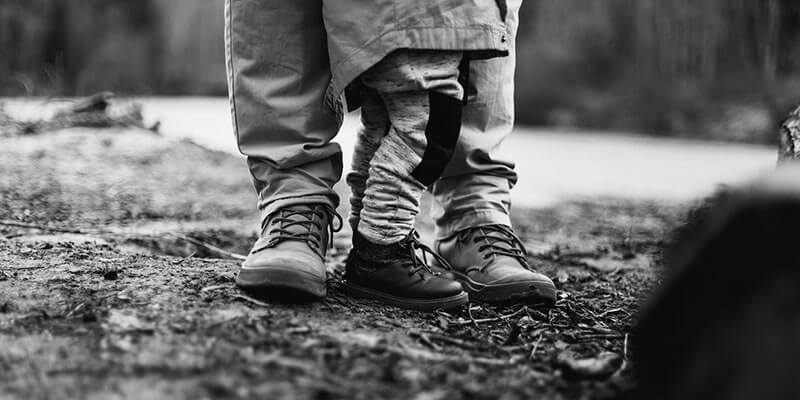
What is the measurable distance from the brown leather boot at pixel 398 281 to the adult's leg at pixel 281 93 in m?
0.17

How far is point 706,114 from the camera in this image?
60.7ft

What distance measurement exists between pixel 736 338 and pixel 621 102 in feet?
69.3

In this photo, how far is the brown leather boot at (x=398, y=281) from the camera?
154 cm

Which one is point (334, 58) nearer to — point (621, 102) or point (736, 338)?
point (736, 338)

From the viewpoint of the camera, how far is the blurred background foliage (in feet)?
54.8

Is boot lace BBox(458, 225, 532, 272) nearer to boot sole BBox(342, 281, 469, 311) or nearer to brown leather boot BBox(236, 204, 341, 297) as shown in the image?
boot sole BBox(342, 281, 469, 311)

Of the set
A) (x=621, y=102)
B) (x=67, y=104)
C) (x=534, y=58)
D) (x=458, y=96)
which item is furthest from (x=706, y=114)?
(x=458, y=96)

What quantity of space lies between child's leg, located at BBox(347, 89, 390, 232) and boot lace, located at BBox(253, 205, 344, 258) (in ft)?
0.33

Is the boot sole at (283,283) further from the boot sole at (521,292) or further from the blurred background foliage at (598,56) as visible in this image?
the blurred background foliage at (598,56)

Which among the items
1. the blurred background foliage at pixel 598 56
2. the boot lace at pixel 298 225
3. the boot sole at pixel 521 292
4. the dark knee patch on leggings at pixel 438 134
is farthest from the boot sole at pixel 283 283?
the blurred background foliage at pixel 598 56

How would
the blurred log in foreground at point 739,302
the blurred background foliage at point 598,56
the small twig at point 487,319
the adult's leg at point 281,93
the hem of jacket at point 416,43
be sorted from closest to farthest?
the blurred log in foreground at point 739,302 < the hem of jacket at point 416,43 < the small twig at point 487,319 < the adult's leg at point 281,93 < the blurred background foliage at point 598,56

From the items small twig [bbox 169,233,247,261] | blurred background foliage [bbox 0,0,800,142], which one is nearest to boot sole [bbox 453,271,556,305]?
small twig [bbox 169,233,247,261]

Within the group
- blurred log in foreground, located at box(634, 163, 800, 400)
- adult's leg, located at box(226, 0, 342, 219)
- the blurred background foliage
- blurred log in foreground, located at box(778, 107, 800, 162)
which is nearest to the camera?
blurred log in foreground, located at box(634, 163, 800, 400)

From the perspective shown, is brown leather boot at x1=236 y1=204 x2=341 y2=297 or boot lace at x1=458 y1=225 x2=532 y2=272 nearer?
brown leather boot at x1=236 y1=204 x2=341 y2=297
